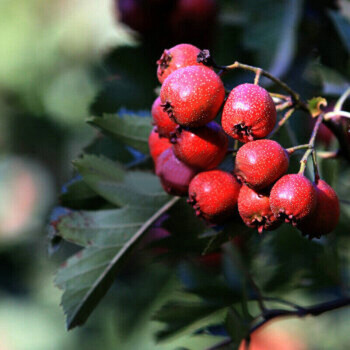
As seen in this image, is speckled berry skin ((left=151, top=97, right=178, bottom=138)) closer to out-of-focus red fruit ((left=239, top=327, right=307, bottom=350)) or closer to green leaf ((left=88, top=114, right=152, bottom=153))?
green leaf ((left=88, top=114, right=152, bottom=153))

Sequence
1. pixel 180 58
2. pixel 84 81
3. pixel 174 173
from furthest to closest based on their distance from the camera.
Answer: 1. pixel 84 81
2. pixel 174 173
3. pixel 180 58

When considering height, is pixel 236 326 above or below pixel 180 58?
below

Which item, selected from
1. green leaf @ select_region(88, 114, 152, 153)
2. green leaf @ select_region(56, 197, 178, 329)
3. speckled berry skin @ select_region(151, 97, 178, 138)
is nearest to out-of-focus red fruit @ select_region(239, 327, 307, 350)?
green leaf @ select_region(56, 197, 178, 329)

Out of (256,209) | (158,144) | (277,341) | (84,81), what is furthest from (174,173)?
(277,341)

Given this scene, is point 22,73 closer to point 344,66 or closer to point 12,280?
point 12,280

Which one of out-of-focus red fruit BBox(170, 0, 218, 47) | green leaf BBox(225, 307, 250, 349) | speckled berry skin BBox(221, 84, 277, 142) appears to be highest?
speckled berry skin BBox(221, 84, 277, 142)

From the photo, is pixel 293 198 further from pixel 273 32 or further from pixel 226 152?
pixel 273 32

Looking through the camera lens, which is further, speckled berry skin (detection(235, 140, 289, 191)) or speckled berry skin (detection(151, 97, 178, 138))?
speckled berry skin (detection(151, 97, 178, 138))
